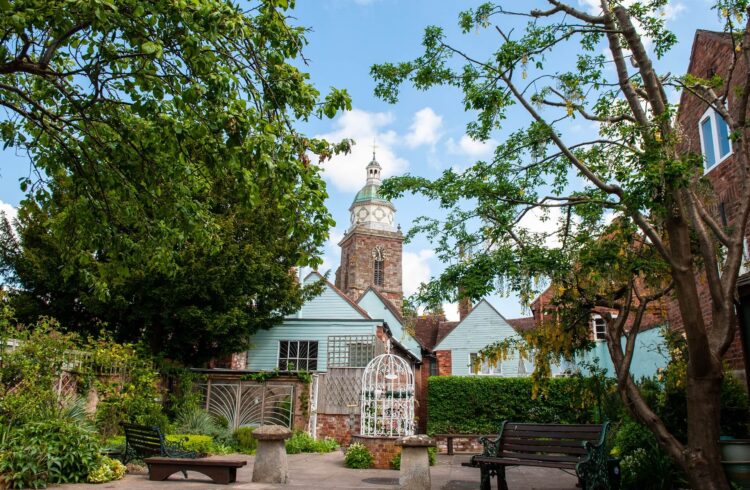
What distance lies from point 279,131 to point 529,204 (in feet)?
14.4

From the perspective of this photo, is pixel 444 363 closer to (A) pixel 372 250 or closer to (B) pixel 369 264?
(B) pixel 369 264

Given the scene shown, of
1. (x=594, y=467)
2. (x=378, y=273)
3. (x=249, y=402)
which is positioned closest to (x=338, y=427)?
(x=249, y=402)

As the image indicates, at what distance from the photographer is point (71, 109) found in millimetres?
8719

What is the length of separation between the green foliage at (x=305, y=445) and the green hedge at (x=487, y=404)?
18.7 feet

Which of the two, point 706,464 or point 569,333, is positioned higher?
point 569,333

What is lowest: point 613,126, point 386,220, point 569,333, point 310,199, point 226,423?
point 226,423

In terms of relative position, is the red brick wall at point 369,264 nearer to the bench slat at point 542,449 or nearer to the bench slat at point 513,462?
the bench slat at point 542,449

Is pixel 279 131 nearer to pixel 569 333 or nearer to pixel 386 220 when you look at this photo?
pixel 569 333

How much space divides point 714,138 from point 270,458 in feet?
37.4

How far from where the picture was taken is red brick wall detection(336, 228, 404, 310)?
173ft

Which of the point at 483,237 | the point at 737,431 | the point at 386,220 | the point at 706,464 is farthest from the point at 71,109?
the point at 386,220

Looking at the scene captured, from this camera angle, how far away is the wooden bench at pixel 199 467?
364 inches

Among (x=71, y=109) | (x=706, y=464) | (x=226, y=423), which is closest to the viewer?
(x=706, y=464)

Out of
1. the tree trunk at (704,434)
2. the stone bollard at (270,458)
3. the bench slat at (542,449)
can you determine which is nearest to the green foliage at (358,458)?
the stone bollard at (270,458)
